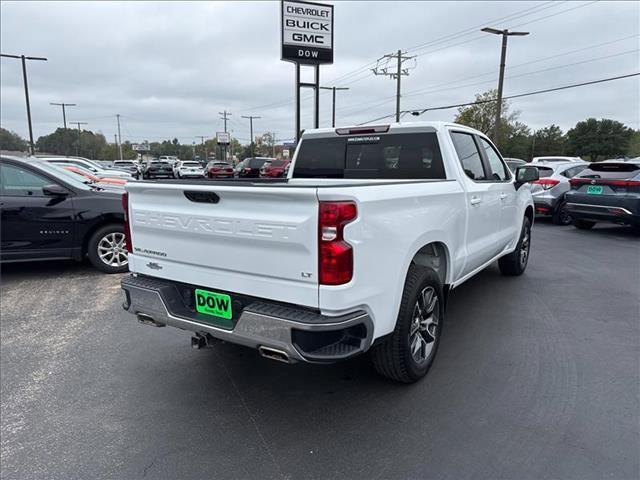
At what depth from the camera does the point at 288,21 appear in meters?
14.5

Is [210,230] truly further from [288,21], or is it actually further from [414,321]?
[288,21]

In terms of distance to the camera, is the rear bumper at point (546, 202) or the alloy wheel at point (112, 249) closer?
the alloy wheel at point (112, 249)

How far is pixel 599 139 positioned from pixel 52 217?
3322 inches

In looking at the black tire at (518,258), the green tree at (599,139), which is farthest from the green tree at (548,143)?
the black tire at (518,258)

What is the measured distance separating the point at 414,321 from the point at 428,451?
94cm

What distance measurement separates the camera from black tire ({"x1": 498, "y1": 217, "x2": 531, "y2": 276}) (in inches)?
245

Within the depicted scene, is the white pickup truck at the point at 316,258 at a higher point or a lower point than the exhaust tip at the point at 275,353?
higher

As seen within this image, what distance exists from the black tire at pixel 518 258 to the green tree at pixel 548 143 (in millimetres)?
72521

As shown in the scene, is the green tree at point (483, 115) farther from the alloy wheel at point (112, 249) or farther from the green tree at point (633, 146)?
the alloy wheel at point (112, 249)

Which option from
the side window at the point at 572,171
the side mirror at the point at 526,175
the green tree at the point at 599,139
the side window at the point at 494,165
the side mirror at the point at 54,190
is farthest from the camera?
the green tree at the point at 599,139

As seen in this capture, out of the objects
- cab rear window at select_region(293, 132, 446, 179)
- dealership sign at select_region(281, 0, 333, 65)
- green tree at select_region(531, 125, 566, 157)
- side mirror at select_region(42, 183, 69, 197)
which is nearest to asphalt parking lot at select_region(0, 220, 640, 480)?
cab rear window at select_region(293, 132, 446, 179)

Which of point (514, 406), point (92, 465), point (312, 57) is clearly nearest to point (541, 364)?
point (514, 406)

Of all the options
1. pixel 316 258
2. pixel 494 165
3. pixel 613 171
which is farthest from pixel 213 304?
pixel 613 171

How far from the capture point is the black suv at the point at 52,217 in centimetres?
606
